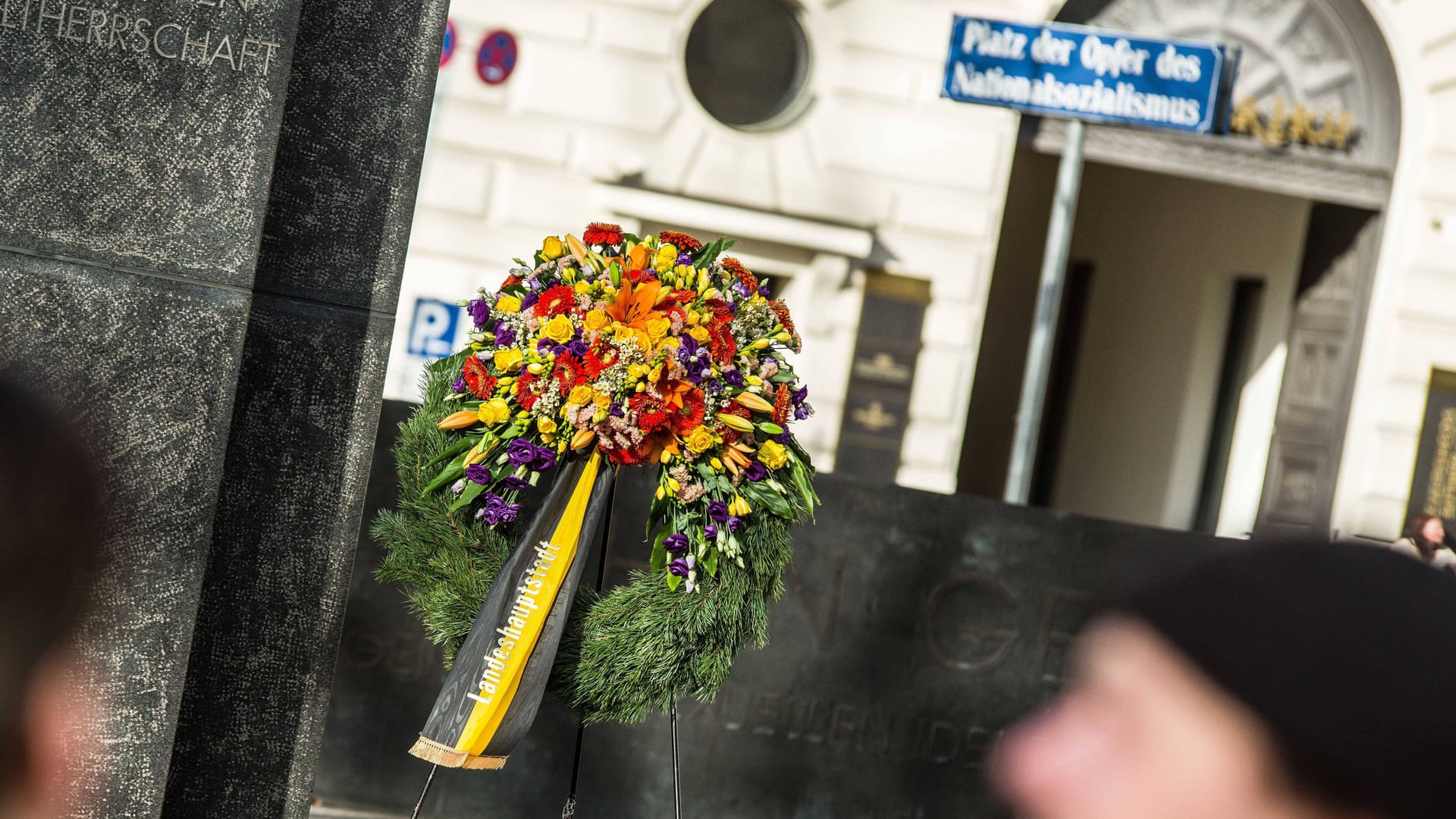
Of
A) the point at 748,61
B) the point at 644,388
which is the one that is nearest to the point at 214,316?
the point at 644,388

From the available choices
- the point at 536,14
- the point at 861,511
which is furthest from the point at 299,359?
the point at 536,14

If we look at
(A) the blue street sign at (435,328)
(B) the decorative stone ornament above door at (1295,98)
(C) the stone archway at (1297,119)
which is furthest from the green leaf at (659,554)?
(B) the decorative stone ornament above door at (1295,98)

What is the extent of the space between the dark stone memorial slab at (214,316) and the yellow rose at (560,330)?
0.39m

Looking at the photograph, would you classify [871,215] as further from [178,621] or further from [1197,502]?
[178,621]

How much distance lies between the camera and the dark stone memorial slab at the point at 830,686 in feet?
18.0

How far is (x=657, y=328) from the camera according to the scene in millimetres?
3713

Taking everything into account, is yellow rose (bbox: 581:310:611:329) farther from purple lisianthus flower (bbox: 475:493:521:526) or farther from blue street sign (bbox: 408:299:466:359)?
blue street sign (bbox: 408:299:466:359)

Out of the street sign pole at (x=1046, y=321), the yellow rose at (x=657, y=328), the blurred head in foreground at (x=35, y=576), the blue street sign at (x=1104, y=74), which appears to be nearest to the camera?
the blurred head in foreground at (x=35, y=576)

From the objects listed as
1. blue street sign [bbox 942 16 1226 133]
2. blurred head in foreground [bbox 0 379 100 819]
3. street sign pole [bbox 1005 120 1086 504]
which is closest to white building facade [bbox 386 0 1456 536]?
street sign pole [bbox 1005 120 1086 504]

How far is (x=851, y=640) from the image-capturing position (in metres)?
5.62

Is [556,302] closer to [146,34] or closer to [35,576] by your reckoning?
[146,34]

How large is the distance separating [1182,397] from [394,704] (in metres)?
11.6

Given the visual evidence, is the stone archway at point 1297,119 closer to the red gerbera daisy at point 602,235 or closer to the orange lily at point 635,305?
the red gerbera daisy at point 602,235

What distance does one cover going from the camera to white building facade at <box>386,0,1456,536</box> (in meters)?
10.5
